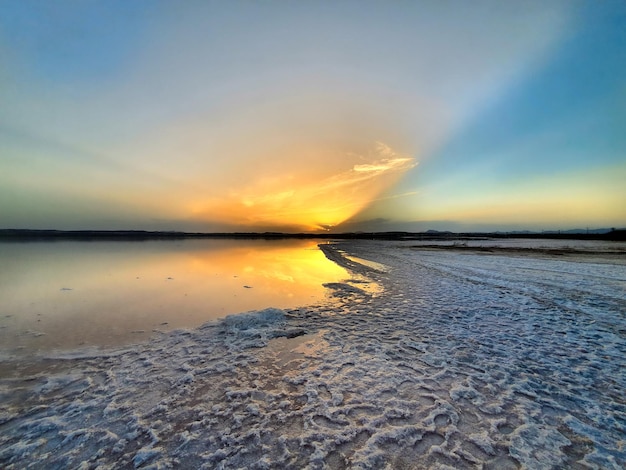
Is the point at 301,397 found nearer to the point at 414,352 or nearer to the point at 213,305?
the point at 414,352

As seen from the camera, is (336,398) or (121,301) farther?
(121,301)

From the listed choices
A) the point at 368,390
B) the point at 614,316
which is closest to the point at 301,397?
the point at 368,390

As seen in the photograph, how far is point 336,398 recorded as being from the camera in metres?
4.64

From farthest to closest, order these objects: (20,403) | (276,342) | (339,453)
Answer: (276,342), (20,403), (339,453)

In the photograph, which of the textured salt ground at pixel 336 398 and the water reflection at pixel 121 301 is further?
the water reflection at pixel 121 301

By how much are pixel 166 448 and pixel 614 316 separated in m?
12.6

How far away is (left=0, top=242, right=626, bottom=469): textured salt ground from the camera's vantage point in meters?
3.45

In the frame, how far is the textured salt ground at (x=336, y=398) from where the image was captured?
11.3 feet

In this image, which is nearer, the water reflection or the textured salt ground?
the textured salt ground

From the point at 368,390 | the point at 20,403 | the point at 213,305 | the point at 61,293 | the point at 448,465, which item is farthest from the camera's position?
the point at 61,293

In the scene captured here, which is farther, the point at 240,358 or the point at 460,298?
the point at 460,298

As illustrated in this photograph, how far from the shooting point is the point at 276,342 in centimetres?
722

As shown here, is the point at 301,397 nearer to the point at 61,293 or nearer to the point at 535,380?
the point at 535,380

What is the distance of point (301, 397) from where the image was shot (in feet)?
15.4
